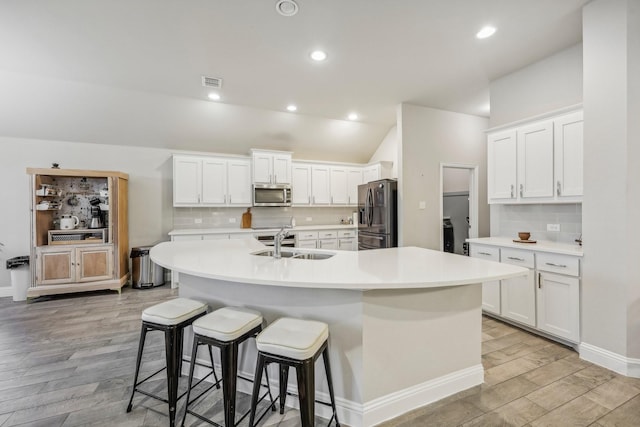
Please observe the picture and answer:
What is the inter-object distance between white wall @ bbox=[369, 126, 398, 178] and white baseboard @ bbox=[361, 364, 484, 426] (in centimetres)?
430

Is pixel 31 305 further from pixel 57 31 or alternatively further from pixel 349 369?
pixel 349 369

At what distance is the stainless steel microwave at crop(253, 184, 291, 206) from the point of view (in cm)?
527

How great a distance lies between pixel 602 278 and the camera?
7.57 ft

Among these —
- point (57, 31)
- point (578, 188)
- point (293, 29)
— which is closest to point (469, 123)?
point (578, 188)

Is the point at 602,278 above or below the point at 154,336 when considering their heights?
above

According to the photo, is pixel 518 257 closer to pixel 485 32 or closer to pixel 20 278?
pixel 485 32

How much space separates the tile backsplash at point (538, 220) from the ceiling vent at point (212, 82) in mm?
4075

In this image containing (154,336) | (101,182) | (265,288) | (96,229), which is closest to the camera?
(265,288)

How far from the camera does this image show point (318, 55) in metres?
3.04

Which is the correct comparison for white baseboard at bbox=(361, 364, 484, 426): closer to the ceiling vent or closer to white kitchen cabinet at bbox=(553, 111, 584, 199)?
white kitchen cabinet at bbox=(553, 111, 584, 199)

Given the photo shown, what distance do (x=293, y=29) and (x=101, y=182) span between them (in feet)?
13.9

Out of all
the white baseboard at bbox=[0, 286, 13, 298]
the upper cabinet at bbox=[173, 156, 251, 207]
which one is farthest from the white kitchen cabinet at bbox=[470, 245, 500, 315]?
the white baseboard at bbox=[0, 286, 13, 298]

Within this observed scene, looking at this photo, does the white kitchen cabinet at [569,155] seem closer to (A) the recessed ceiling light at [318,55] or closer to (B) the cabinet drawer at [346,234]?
(A) the recessed ceiling light at [318,55]

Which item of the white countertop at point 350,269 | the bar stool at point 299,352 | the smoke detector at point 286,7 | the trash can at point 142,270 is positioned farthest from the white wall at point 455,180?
the trash can at point 142,270
